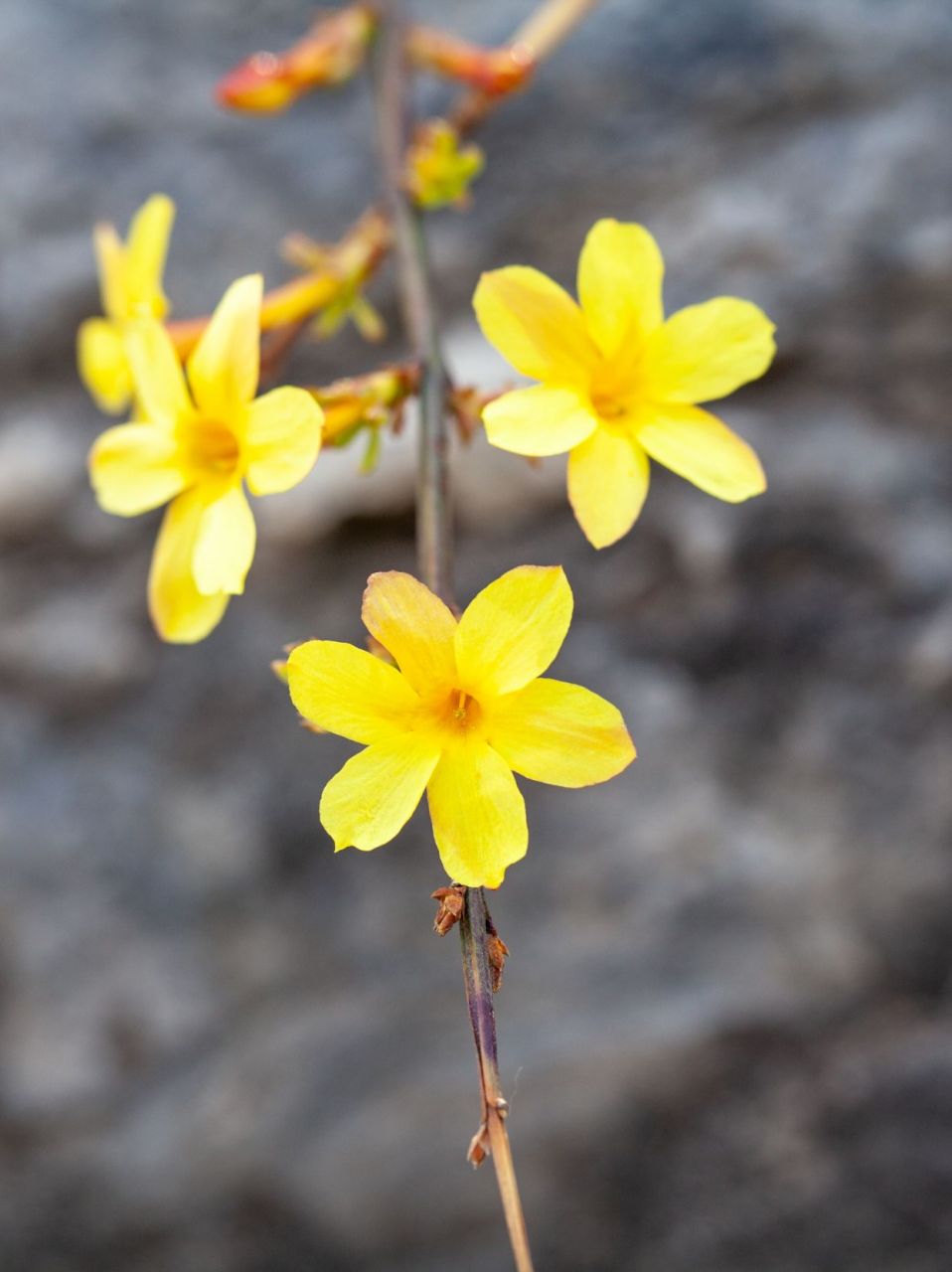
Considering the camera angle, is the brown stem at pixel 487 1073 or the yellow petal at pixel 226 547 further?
the yellow petal at pixel 226 547

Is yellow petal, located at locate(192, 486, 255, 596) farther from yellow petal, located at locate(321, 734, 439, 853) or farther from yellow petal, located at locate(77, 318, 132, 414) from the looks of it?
yellow petal, located at locate(77, 318, 132, 414)

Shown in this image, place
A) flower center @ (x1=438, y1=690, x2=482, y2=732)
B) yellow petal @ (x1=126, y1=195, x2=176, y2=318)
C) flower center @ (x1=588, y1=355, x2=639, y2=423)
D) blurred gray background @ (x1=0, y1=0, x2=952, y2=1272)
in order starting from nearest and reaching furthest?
flower center @ (x1=438, y1=690, x2=482, y2=732)
flower center @ (x1=588, y1=355, x2=639, y2=423)
yellow petal @ (x1=126, y1=195, x2=176, y2=318)
blurred gray background @ (x1=0, y1=0, x2=952, y2=1272)

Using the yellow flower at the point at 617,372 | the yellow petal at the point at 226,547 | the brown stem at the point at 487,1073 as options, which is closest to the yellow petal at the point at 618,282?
the yellow flower at the point at 617,372

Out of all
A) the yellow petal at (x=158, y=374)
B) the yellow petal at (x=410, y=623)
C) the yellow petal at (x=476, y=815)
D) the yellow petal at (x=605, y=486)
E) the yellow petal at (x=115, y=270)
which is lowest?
the yellow petal at (x=476, y=815)

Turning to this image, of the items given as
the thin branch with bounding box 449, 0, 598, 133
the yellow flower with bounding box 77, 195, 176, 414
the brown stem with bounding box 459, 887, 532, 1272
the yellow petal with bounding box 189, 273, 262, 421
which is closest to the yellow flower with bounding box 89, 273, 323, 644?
the yellow petal with bounding box 189, 273, 262, 421

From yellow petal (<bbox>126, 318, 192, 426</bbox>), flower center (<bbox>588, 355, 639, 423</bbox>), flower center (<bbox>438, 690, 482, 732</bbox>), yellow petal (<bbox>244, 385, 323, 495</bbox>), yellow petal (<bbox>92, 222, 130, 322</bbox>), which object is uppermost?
yellow petal (<bbox>92, 222, 130, 322</bbox>)

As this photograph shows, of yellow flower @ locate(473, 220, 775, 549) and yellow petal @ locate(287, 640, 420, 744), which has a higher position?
yellow flower @ locate(473, 220, 775, 549)

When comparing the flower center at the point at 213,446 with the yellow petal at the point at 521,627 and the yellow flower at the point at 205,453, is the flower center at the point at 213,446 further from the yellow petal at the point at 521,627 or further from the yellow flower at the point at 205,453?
the yellow petal at the point at 521,627
